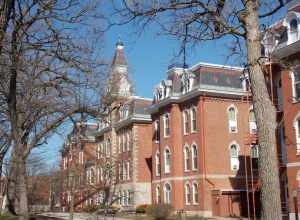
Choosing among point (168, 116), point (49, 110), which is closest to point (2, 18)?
point (49, 110)

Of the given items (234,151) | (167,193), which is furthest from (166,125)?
(234,151)

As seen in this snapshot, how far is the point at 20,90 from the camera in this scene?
1936 cm

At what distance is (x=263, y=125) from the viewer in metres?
8.12

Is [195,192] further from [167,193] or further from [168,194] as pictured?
[167,193]

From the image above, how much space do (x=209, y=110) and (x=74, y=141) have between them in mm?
17344

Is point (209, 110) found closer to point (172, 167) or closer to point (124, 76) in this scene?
point (172, 167)

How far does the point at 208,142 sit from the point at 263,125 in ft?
113

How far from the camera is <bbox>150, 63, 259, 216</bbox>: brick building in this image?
41309 millimetres

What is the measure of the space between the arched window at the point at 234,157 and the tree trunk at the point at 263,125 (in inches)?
1397

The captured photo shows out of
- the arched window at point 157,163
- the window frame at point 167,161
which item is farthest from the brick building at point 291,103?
the arched window at point 157,163

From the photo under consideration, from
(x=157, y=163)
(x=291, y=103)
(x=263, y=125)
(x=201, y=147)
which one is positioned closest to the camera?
(x=263, y=125)

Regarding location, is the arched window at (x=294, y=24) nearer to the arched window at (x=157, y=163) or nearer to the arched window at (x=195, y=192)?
the arched window at (x=195, y=192)

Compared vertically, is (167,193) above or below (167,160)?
below

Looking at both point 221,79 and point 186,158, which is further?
point 186,158
